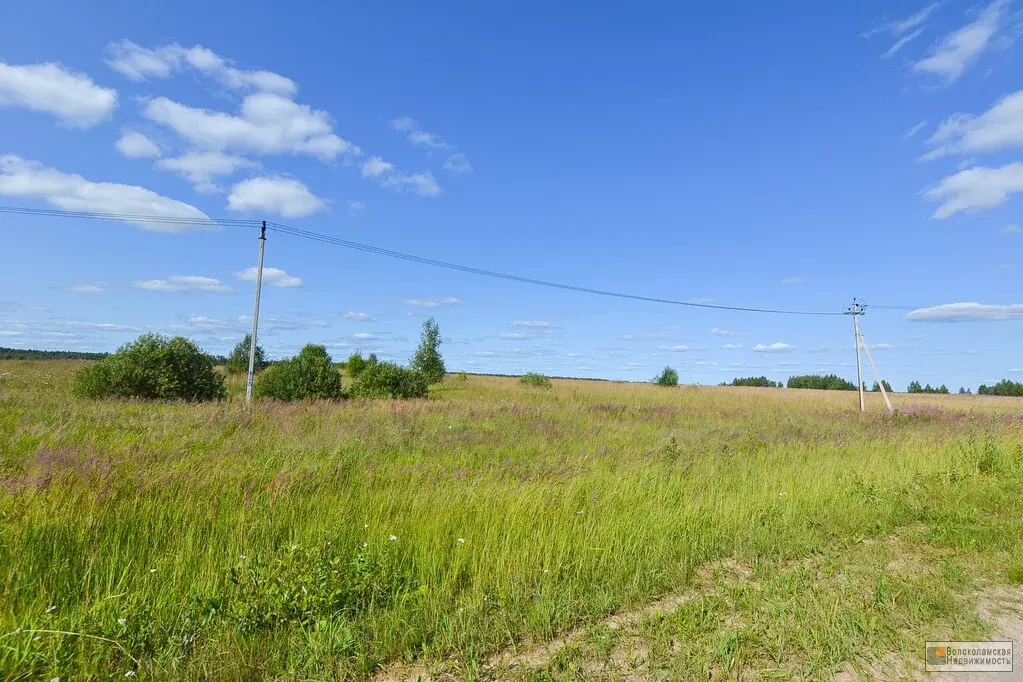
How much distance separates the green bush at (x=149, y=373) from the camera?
701 inches

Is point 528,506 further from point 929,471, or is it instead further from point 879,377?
point 879,377

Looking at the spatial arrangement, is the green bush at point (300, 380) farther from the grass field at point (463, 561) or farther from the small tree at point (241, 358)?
the small tree at point (241, 358)

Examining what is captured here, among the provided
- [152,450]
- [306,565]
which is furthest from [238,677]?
[152,450]

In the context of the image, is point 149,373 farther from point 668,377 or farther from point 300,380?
point 668,377

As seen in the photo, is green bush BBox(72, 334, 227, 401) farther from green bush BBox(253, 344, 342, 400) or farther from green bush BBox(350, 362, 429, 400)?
green bush BBox(350, 362, 429, 400)

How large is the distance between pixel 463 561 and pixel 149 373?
62.2ft

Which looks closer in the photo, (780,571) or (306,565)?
(306,565)

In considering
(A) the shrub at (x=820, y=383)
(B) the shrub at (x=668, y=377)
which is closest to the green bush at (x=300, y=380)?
(B) the shrub at (x=668, y=377)

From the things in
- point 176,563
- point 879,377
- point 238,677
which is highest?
point 879,377

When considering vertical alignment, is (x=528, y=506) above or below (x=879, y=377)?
below

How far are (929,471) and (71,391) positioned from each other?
26.1 meters

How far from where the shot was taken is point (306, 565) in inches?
148

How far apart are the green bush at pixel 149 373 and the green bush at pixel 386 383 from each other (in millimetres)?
6638

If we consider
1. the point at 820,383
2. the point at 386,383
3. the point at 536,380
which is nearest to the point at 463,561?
the point at 386,383
